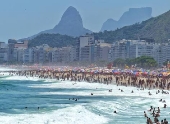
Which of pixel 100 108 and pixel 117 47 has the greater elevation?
pixel 117 47

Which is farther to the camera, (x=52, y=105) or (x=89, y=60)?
(x=89, y=60)

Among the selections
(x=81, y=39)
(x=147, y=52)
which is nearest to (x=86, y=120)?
(x=147, y=52)

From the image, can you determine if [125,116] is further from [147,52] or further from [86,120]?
[147,52]

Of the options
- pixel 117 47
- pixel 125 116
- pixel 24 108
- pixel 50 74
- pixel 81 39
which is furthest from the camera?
pixel 81 39

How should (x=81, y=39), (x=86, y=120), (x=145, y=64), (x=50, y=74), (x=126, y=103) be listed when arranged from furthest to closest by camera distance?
1. (x=81, y=39)
2. (x=145, y=64)
3. (x=50, y=74)
4. (x=126, y=103)
5. (x=86, y=120)

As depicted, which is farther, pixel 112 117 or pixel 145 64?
pixel 145 64

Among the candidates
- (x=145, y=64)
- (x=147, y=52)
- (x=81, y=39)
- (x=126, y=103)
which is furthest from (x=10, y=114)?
(x=81, y=39)

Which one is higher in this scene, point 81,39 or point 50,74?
point 81,39

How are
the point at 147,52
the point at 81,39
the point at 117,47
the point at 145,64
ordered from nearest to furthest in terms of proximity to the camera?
1. the point at 145,64
2. the point at 147,52
3. the point at 117,47
4. the point at 81,39

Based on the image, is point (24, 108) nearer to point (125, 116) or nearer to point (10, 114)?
point (10, 114)
